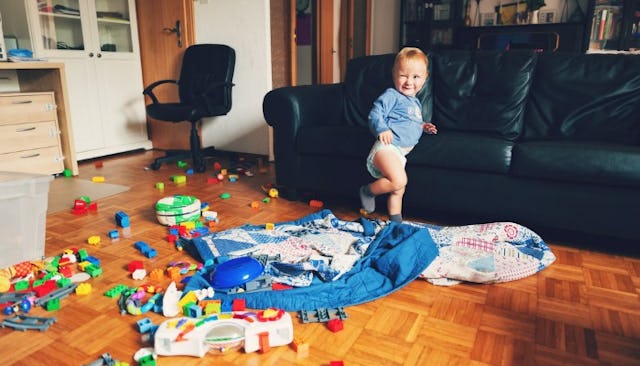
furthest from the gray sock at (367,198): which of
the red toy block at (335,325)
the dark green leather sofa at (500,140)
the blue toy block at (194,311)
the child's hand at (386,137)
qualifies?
the blue toy block at (194,311)

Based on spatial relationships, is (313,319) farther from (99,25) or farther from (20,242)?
(99,25)

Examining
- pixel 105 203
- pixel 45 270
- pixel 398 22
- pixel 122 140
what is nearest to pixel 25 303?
pixel 45 270

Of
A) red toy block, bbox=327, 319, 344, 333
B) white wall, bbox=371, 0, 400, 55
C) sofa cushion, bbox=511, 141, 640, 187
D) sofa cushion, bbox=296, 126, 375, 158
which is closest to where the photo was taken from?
red toy block, bbox=327, 319, 344, 333

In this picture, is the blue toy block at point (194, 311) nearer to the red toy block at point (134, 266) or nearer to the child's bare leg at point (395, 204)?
the red toy block at point (134, 266)

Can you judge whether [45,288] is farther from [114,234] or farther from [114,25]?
[114,25]

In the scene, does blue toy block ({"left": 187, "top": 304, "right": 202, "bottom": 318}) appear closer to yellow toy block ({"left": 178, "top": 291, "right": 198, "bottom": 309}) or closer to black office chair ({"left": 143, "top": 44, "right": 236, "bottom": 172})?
yellow toy block ({"left": 178, "top": 291, "right": 198, "bottom": 309})

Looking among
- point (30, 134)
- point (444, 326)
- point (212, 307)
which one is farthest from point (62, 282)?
point (30, 134)

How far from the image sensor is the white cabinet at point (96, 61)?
3305 millimetres

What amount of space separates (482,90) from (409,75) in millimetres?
→ 583

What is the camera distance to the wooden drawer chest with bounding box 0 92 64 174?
2748 mm

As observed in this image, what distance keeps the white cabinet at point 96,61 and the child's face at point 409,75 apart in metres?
2.66

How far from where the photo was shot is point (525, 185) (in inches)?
75.8

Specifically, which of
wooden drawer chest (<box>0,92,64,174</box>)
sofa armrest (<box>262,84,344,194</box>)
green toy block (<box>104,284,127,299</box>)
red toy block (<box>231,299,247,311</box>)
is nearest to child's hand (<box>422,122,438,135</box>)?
sofa armrest (<box>262,84,344,194</box>)

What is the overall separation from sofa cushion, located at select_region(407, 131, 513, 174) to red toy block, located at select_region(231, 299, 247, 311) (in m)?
1.09
